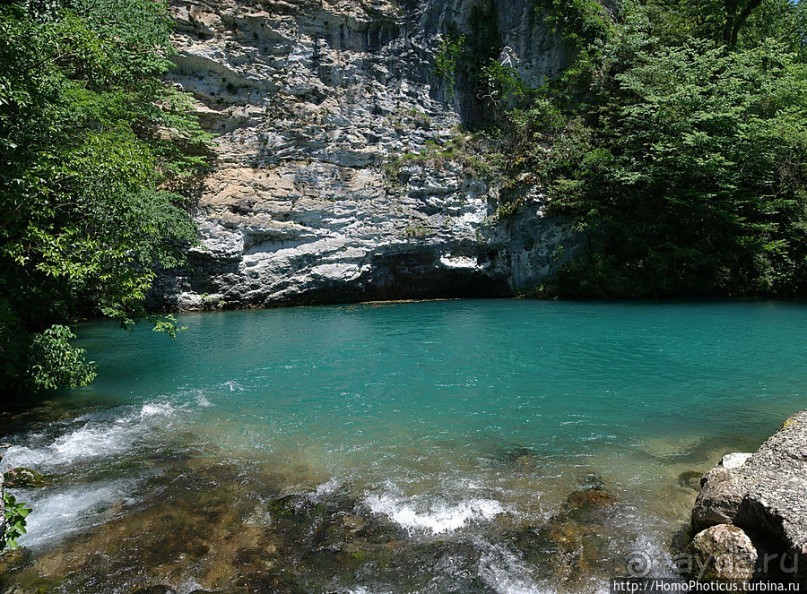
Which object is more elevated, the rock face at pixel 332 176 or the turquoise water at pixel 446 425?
the rock face at pixel 332 176

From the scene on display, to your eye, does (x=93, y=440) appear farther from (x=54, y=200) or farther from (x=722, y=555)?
(x=722, y=555)

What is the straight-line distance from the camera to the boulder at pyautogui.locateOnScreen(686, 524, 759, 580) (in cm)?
382

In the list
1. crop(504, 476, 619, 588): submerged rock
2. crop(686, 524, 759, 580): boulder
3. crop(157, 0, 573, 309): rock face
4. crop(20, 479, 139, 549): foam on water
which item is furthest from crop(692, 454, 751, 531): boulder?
crop(157, 0, 573, 309): rock face

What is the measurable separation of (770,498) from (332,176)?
2239 centimetres

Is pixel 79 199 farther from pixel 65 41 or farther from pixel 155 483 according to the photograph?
pixel 155 483

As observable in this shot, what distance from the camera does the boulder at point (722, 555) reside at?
3.82m

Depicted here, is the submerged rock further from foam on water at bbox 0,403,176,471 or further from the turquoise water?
foam on water at bbox 0,403,176,471

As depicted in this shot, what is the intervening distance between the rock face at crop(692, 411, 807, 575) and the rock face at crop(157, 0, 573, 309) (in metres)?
19.6

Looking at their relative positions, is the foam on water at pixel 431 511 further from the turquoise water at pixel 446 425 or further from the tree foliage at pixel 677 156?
the tree foliage at pixel 677 156

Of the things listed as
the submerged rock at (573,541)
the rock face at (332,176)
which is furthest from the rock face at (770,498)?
the rock face at (332,176)

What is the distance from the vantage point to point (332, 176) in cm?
2411

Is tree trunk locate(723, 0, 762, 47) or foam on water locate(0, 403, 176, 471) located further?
tree trunk locate(723, 0, 762, 47)

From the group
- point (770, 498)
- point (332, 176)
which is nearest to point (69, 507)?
point (770, 498)

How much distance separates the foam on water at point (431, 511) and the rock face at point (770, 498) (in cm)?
193
